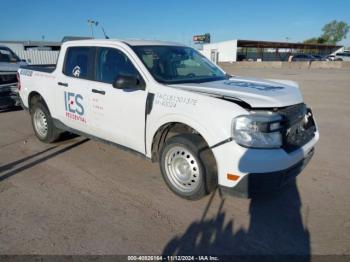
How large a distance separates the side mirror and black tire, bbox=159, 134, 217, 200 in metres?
0.81

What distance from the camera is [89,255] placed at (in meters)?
2.68

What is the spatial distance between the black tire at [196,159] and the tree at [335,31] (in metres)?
113

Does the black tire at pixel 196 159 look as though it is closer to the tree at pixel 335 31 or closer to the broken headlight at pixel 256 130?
the broken headlight at pixel 256 130

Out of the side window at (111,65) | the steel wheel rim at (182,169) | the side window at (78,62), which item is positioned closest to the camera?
the steel wheel rim at (182,169)

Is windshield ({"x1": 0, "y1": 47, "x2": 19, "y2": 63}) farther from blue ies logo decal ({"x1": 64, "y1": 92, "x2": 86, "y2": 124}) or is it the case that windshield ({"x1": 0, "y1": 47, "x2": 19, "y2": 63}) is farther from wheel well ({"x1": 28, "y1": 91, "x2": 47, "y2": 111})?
blue ies logo decal ({"x1": 64, "y1": 92, "x2": 86, "y2": 124})

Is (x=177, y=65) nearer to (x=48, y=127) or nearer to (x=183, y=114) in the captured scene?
(x=183, y=114)

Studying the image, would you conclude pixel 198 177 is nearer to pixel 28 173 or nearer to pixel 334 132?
pixel 28 173

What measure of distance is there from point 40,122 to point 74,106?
1489mm

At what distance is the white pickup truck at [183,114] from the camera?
9.82 ft

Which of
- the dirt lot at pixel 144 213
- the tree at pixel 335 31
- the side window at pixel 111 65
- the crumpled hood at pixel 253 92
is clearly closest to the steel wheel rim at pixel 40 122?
the dirt lot at pixel 144 213

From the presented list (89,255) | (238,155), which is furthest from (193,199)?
(89,255)

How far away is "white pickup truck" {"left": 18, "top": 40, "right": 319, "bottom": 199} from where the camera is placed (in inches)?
118

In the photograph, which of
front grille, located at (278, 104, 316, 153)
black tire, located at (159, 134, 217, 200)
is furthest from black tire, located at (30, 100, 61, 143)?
front grille, located at (278, 104, 316, 153)

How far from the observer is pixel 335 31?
99438 millimetres
